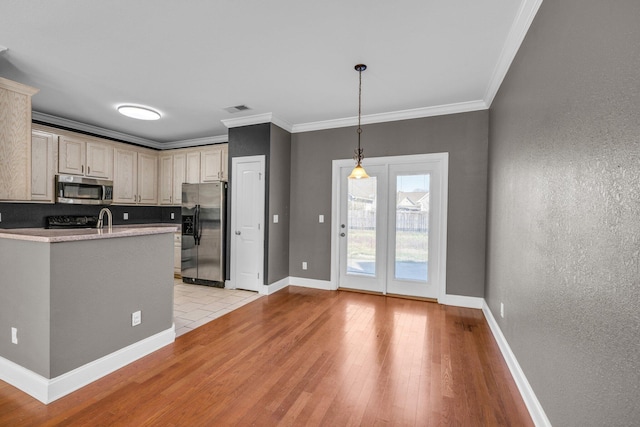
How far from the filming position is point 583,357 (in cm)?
130

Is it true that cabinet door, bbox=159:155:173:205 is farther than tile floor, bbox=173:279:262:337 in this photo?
Yes

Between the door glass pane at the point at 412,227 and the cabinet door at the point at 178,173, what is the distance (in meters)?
4.10

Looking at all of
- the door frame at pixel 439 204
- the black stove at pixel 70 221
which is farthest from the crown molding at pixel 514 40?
the black stove at pixel 70 221

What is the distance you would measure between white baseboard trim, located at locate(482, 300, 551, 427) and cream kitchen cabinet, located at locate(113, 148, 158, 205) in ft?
20.1

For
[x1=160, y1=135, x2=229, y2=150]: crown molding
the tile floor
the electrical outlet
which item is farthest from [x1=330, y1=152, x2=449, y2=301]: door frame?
the electrical outlet

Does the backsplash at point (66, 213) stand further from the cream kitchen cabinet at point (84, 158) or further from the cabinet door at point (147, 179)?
the cream kitchen cabinet at point (84, 158)

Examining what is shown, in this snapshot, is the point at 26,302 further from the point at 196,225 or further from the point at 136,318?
the point at 196,225

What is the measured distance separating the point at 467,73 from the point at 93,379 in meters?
4.36

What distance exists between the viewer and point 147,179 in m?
5.85

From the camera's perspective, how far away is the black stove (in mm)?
4680

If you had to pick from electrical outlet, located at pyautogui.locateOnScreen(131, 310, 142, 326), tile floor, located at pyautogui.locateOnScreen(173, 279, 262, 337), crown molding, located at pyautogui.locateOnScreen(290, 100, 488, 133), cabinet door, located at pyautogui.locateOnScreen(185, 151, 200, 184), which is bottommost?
tile floor, located at pyautogui.locateOnScreen(173, 279, 262, 337)

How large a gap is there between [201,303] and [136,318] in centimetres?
157

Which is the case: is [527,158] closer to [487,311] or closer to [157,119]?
[487,311]

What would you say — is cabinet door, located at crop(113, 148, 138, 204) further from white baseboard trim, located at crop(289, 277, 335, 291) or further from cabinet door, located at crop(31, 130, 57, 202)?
white baseboard trim, located at crop(289, 277, 335, 291)
